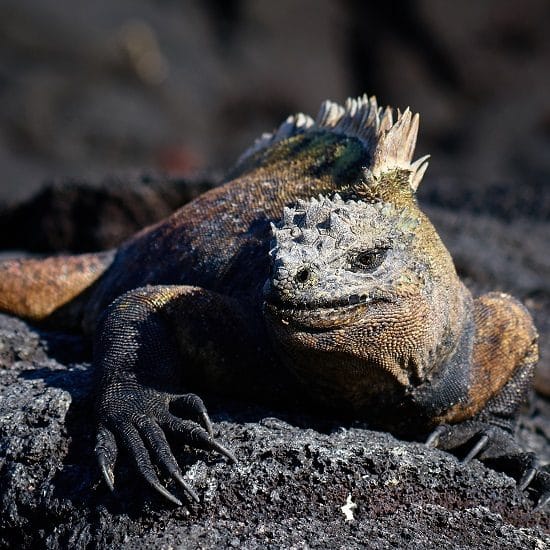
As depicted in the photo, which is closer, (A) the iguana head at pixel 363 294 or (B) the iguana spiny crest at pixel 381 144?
(A) the iguana head at pixel 363 294

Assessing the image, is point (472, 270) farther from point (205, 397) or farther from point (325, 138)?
point (205, 397)

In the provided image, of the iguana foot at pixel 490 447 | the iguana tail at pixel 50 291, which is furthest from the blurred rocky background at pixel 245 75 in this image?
the iguana foot at pixel 490 447

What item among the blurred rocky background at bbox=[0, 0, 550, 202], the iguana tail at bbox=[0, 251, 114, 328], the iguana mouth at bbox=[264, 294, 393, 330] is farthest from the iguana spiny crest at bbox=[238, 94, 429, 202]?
the blurred rocky background at bbox=[0, 0, 550, 202]

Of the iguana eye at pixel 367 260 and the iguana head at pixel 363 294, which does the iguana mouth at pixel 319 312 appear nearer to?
the iguana head at pixel 363 294

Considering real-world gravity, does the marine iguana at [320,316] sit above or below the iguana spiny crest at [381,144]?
below

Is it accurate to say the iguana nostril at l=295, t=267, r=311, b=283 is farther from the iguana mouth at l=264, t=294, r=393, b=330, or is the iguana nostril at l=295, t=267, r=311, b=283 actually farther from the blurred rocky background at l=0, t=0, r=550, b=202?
the blurred rocky background at l=0, t=0, r=550, b=202

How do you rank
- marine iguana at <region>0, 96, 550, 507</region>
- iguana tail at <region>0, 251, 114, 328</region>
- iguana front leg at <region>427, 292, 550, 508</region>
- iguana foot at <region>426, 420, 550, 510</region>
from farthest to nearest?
iguana tail at <region>0, 251, 114, 328</region> < iguana front leg at <region>427, 292, 550, 508</region> < iguana foot at <region>426, 420, 550, 510</region> < marine iguana at <region>0, 96, 550, 507</region>

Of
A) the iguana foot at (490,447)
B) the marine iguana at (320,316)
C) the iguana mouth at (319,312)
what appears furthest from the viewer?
the iguana foot at (490,447)

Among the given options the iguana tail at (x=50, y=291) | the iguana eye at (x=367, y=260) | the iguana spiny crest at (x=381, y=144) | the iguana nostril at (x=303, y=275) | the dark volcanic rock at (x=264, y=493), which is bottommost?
the dark volcanic rock at (x=264, y=493)

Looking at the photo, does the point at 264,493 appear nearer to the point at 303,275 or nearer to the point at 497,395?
the point at 303,275
